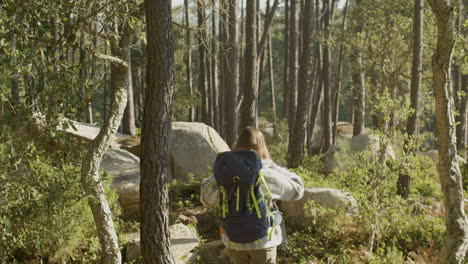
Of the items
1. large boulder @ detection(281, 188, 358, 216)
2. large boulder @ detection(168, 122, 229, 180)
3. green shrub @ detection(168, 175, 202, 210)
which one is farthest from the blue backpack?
large boulder @ detection(168, 122, 229, 180)

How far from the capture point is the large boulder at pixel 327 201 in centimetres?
699

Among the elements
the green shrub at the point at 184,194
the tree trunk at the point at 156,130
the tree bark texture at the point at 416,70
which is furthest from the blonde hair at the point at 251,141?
the tree bark texture at the point at 416,70

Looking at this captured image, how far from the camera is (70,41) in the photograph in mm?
3686

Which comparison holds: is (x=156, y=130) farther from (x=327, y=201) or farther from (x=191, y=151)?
(x=191, y=151)

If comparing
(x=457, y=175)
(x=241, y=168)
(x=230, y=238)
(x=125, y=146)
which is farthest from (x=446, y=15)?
(x=125, y=146)

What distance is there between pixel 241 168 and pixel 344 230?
13.0 ft

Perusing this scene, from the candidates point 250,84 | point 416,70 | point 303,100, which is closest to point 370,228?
point 416,70

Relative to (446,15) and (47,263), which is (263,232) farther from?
(47,263)

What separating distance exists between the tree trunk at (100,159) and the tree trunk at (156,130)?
692 mm

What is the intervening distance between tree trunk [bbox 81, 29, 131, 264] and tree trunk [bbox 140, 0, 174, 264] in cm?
69

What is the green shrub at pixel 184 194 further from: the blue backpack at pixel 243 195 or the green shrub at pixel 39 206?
the blue backpack at pixel 243 195

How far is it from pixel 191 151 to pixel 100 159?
254 inches

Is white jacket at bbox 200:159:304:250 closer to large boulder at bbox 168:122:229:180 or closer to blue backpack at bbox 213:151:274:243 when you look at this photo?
blue backpack at bbox 213:151:274:243

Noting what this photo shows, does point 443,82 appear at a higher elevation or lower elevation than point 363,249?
higher
